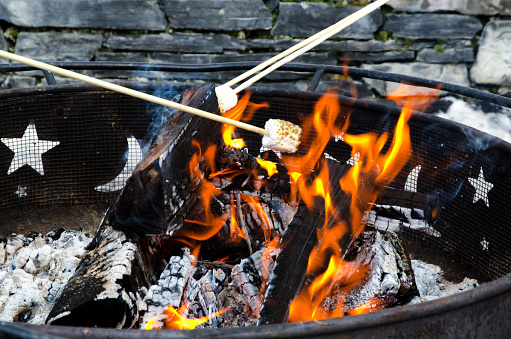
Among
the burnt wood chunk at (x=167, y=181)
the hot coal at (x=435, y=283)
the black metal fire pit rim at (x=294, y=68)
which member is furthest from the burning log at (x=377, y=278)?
the black metal fire pit rim at (x=294, y=68)

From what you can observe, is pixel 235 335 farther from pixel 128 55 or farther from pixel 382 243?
pixel 128 55

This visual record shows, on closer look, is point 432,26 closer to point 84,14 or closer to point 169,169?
point 84,14

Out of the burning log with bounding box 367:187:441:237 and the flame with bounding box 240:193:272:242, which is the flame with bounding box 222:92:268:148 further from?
the burning log with bounding box 367:187:441:237

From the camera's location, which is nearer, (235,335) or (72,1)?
(235,335)

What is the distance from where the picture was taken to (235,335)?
84 centimetres

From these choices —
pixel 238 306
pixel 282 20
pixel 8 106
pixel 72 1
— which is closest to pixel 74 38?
pixel 72 1

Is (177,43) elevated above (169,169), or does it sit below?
below

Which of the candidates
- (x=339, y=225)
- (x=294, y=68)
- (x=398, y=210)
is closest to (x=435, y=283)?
(x=398, y=210)

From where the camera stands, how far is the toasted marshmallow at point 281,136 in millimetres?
1484

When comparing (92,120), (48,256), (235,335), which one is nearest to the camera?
(235,335)

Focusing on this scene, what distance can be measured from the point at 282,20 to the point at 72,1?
4.40 ft

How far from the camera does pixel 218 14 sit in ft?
10.9

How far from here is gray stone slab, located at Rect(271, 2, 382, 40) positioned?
3.34m

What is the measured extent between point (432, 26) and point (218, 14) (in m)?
1.45
